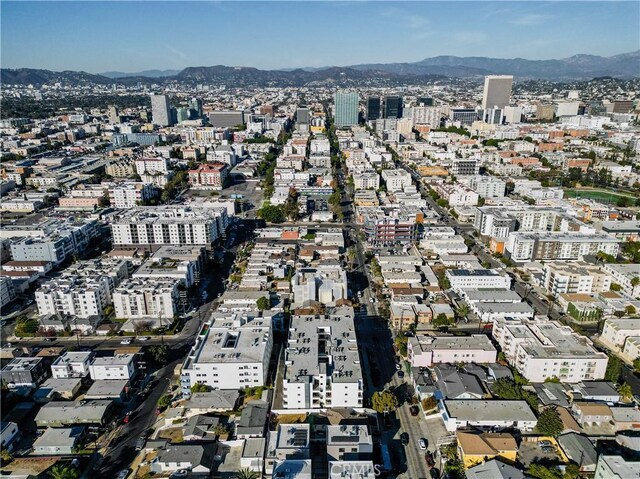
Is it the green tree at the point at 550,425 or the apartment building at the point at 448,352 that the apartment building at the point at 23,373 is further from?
the green tree at the point at 550,425

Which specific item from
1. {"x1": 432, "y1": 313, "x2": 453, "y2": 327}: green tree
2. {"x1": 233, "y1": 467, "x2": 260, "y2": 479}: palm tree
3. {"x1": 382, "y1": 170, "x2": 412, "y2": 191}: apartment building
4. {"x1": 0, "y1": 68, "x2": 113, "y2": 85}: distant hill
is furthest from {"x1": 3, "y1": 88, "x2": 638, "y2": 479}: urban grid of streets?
{"x1": 0, "y1": 68, "x2": 113, "y2": 85}: distant hill

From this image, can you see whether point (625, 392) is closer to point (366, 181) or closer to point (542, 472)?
point (542, 472)

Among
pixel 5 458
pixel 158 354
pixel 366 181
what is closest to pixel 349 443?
pixel 158 354

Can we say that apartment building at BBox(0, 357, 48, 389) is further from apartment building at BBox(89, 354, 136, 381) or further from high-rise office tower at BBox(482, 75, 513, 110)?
high-rise office tower at BBox(482, 75, 513, 110)

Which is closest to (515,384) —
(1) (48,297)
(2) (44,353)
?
(2) (44,353)

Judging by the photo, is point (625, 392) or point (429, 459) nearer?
point (429, 459)

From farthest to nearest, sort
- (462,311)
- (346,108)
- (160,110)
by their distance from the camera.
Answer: (346,108) < (160,110) < (462,311)

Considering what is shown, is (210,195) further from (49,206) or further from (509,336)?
(509,336)
